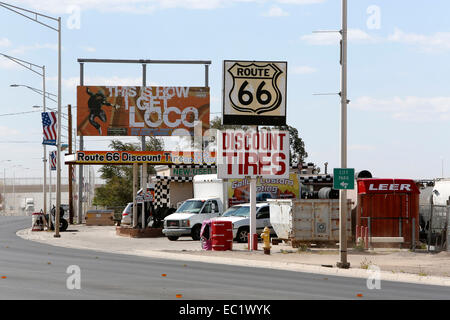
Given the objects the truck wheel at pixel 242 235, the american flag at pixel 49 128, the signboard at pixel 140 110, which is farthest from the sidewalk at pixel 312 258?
the signboard at pixel 140 110

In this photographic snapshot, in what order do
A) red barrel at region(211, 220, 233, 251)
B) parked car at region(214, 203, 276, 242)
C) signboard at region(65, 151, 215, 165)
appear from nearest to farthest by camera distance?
1. red barrel at region(211, 220, 233, 251)
2. parked car at region(214, 203, 276, 242)
3. signboard at region(65, 151, 215, 165)

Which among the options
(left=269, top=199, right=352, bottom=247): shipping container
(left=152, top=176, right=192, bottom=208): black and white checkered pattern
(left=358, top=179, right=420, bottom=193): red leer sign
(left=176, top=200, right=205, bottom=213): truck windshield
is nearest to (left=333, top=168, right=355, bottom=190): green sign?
(left=269, top=199, right=352, bottom=247): shipping container

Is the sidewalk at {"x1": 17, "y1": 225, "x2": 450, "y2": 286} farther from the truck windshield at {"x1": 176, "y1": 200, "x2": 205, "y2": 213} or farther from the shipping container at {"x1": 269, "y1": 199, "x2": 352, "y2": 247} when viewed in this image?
the truck windshield at {"x1": 176, "y1": 200, "x2": 205, "y2": 213}

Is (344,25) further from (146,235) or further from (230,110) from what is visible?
(146,235)

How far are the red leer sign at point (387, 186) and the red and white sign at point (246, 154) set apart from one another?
→ 11.4 ft

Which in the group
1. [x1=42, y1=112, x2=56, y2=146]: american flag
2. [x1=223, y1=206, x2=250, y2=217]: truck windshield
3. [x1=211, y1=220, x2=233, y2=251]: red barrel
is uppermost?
[x1=42, y1=112, x2=56, y2=146]: american flag

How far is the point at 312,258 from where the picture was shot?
27125 millimetres

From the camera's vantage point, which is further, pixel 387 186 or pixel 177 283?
pixel 387 186

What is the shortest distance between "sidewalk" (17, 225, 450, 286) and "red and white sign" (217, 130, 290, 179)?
3.00m

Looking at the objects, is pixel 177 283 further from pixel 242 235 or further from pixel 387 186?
pixel 242 235

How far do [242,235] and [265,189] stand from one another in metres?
7.91

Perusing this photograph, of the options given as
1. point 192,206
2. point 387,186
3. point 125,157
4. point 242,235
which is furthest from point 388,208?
point 125,157

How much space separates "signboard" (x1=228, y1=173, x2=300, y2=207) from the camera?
140 feet
